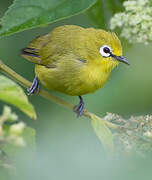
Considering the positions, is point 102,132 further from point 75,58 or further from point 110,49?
point 75,58

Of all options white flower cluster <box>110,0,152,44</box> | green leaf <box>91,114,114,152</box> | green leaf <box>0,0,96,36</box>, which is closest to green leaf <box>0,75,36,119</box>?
green leaf <box>91,114,114,152</box>

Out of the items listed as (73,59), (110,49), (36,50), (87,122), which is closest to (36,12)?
(87,122)

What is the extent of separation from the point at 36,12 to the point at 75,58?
1.63m

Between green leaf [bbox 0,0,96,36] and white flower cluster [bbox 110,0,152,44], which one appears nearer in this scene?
green leaf [bbox 0,0,96,36]

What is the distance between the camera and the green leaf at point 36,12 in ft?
7.47

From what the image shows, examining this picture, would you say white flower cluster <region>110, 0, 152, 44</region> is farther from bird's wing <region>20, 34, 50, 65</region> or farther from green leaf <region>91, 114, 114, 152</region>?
bird's wing <region>20, 34, 50, 65</region>

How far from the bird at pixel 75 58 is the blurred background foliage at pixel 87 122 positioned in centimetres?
25

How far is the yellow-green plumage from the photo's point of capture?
3.80 meters

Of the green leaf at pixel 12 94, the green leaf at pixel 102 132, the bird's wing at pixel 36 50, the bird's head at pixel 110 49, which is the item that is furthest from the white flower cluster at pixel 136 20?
the green leaf at pixel 12 94

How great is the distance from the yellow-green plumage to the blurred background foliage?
29 cm

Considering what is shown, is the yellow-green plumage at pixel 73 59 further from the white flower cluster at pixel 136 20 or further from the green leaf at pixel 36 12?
the green leaf at pixel 36 12

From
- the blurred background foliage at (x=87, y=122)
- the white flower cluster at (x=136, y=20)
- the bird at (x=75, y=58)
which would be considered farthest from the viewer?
the bird at (x=75, y=58)

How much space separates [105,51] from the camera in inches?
150

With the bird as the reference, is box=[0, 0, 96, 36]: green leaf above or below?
below
